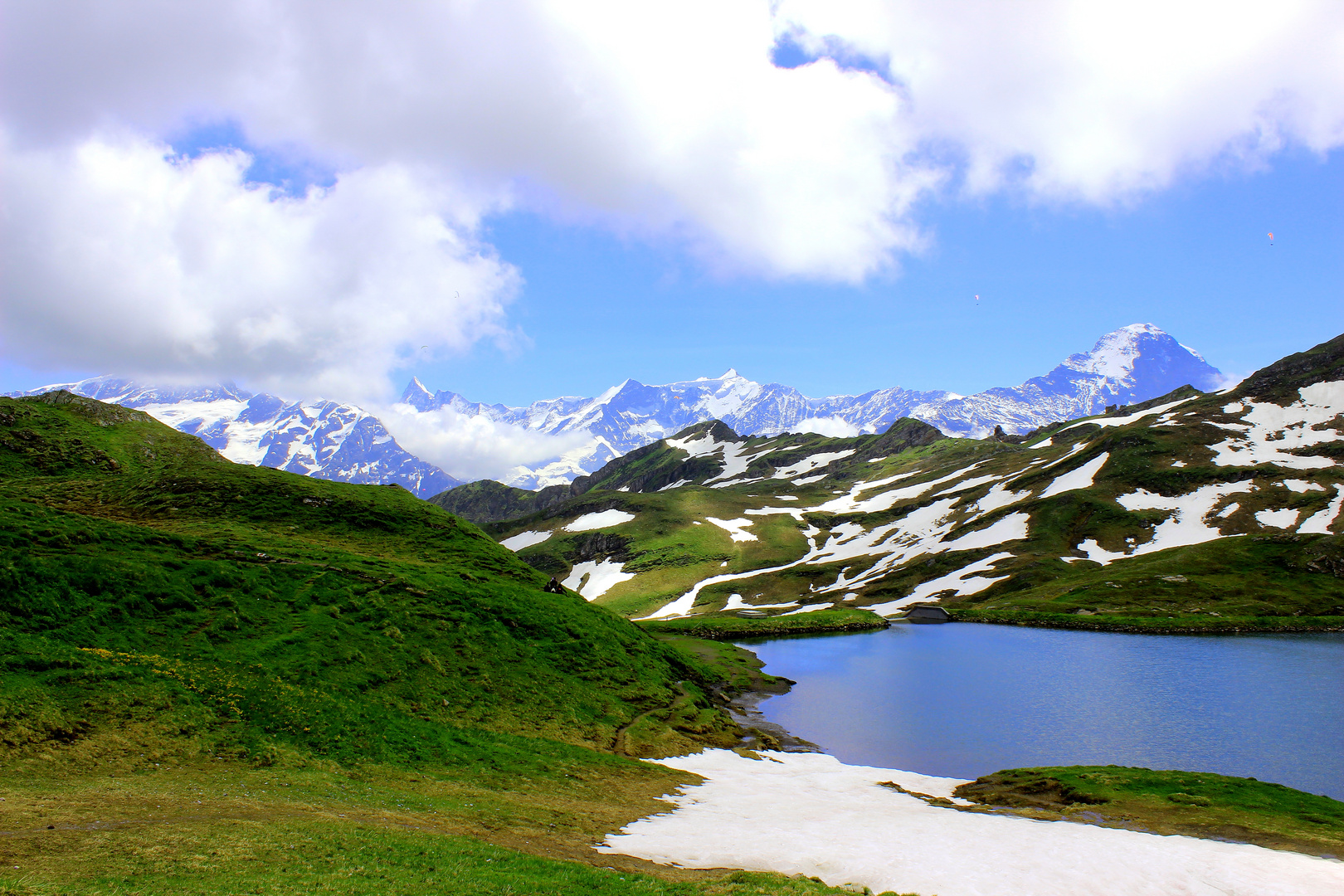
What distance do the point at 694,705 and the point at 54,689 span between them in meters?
41.9

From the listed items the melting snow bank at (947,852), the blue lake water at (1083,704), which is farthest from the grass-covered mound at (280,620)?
the blue lake water at (1083,704)

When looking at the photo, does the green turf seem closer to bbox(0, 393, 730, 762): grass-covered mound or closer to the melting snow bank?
bbox(0, 393, 730, 762): grass-covered mound

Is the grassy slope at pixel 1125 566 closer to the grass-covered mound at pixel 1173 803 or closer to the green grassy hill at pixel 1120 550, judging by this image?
the green grassy hill at pixel 1120 550

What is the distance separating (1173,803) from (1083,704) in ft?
99.0

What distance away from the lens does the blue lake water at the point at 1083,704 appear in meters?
45.7

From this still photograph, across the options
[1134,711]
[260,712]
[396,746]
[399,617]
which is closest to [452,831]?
[396,746]

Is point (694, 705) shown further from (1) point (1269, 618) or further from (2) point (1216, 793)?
(1) point (1269, 618)

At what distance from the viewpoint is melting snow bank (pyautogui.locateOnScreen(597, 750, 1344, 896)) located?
861 inches

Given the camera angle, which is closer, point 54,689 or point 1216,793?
point 54,689

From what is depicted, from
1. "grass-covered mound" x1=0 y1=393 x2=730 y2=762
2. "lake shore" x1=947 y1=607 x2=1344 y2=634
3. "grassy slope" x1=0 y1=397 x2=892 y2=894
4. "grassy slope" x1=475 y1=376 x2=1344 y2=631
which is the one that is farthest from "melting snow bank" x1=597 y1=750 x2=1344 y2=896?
"grassy slope" x1=475 y1=376 x2=1344 y2=631

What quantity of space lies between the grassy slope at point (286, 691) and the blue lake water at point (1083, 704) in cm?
1493

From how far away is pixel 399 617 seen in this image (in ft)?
153

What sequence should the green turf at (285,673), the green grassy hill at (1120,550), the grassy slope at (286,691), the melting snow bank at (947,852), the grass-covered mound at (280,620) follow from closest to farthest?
the grassy slope at (286,691) < the green turf at (285,673) < the melting snow bank at (947,852) < the grass-covered mound at (280,620) < the green grassy hill at (1120,550)

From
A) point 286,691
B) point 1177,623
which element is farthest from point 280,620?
point 1177,623
